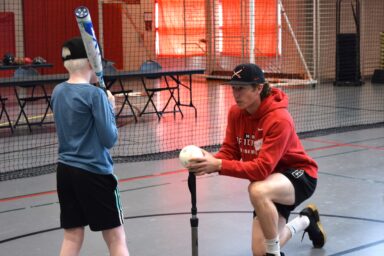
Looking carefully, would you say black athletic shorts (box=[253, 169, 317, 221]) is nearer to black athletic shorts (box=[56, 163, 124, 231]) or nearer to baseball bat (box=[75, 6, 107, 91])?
black athletic shorts (box=[56, 163, 124, 231])

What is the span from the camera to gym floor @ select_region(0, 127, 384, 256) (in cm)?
473

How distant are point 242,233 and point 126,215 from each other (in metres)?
1.08

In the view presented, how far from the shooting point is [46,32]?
18.4 meters

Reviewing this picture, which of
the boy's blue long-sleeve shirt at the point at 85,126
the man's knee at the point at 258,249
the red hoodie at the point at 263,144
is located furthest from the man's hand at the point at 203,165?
the man's knee at the point at 258,249

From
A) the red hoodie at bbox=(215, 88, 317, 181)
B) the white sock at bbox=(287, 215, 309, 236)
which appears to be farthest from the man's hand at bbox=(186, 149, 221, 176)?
the white sock at bbox=(287, 215, 309, 236)

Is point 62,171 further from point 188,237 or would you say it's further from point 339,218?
point 339,218

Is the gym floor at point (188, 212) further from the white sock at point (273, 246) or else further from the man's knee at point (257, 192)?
the man's knee at point (257, 192)

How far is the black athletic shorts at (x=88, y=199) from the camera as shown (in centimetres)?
363

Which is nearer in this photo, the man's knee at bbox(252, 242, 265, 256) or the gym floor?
the man's knee at bbox(252, 242, 265, 256)

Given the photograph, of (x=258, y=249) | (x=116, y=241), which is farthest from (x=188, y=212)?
(x=116, y=241)

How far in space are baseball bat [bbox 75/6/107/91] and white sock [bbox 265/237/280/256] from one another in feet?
4.42

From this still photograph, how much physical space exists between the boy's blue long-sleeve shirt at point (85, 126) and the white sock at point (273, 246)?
106cm

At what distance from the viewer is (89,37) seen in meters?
3.40

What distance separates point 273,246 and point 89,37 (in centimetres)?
164
